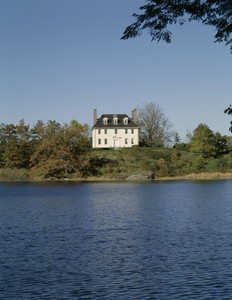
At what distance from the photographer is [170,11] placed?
33.5 feet

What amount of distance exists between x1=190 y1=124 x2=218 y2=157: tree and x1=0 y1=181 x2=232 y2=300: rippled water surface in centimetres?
5919

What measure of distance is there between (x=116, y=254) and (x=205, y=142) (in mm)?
74927

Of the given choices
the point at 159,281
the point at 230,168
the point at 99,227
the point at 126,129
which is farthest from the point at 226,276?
the point at 126,129

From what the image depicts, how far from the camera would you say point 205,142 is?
8806cm

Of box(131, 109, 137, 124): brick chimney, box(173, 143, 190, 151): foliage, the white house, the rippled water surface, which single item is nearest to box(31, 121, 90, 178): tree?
the white house

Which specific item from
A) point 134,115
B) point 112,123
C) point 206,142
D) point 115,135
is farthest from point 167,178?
point 134,115

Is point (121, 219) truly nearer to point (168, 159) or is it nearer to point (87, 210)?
point (87, 210)

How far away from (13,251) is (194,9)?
11.8m

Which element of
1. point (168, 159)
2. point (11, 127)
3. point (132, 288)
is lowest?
point (132, 288)

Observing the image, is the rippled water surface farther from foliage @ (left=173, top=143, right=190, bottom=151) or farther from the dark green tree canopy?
foliage @ (left=173, top=143, right=190, bottom=151)

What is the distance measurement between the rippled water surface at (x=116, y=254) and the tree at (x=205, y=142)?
2330 inches

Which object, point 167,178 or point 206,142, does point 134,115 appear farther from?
point 167,178

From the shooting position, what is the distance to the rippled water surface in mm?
11547

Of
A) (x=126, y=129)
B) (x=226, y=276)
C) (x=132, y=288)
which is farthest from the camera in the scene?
(x=126, y=129)
